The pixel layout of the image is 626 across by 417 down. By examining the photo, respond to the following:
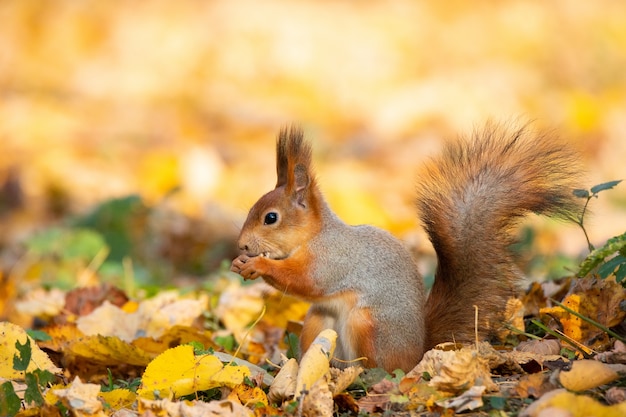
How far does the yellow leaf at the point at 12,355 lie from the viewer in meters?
2.04

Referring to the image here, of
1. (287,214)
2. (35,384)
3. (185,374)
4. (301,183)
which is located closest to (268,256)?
(287,214)

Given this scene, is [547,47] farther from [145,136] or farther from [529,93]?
[145,136]

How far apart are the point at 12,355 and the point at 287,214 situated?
2.59ft

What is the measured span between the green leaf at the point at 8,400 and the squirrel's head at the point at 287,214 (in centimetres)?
76

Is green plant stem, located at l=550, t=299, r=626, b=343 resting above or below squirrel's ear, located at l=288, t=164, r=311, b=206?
below

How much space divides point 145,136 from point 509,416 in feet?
21.0

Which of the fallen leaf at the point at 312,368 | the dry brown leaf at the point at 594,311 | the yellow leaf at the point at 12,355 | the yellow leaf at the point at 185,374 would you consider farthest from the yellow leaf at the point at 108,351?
the dry brown leaf at the point at 594,311

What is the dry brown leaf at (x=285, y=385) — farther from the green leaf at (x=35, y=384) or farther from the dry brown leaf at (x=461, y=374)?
the green leaf at (x=35, y=384)

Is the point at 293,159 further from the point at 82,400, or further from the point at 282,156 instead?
the point at 82,400

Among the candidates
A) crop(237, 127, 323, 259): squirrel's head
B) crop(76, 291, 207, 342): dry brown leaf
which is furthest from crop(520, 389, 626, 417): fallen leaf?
crop(76, 291, 207, 342): dry brown leaf

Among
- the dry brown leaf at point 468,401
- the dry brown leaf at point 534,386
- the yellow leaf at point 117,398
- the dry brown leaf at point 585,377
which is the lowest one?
the yellow leaf at point 117,398

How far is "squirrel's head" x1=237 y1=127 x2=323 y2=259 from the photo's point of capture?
2387 mm

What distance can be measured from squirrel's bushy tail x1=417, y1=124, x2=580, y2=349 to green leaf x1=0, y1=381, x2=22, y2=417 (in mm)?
1035

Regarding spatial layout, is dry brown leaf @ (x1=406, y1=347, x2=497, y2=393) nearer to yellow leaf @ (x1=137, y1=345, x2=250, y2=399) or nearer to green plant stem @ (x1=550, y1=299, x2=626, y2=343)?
green plant stem @ (x1=550, y1=299, x2=626, y2=343)
